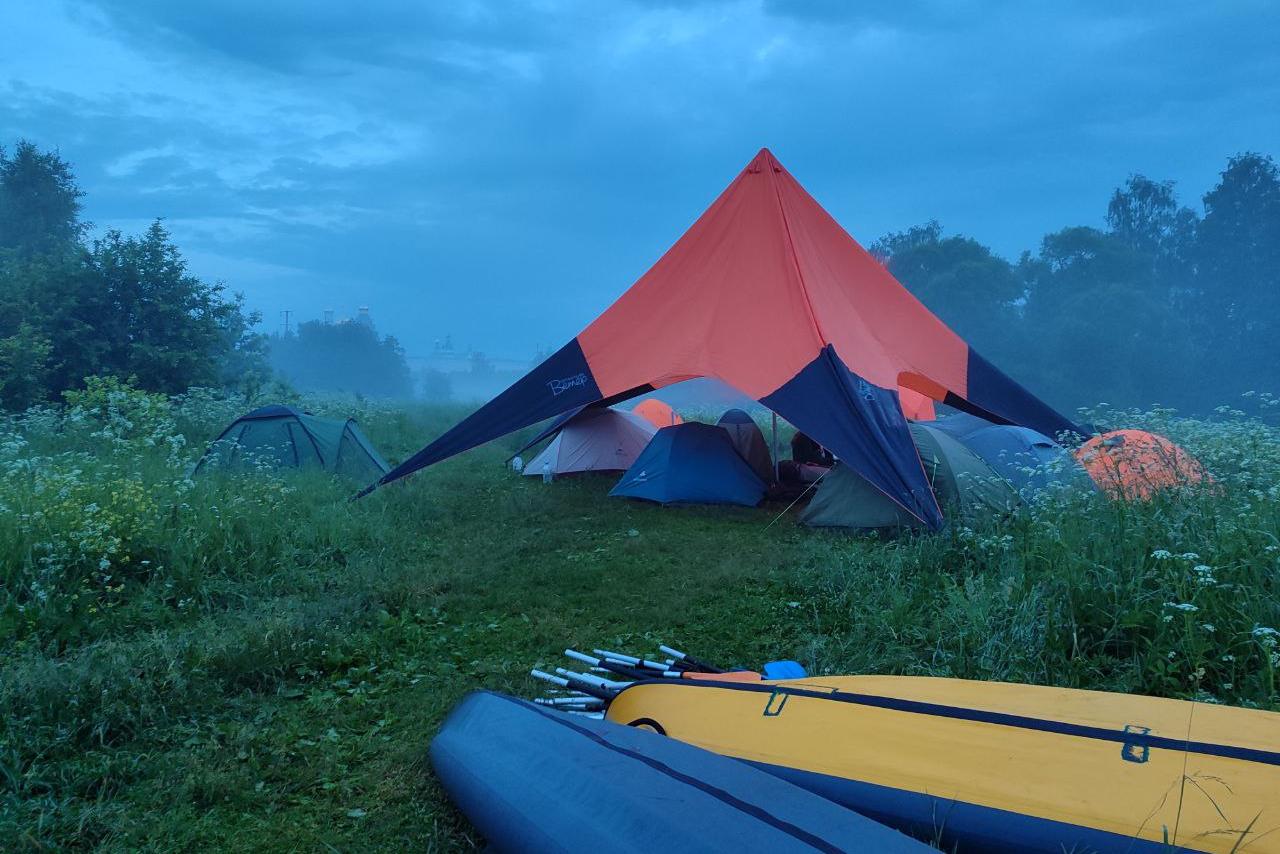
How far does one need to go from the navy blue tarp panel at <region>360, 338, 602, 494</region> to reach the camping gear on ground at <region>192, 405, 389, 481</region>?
166cm

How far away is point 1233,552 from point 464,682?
3373mm

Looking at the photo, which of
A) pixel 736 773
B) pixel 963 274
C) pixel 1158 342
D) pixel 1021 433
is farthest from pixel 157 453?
pixel 963 274

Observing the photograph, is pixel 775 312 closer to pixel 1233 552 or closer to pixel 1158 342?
pixel 1233 552

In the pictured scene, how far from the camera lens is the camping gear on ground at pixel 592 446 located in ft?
29.7

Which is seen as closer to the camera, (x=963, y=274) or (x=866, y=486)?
(x=866, y=486)

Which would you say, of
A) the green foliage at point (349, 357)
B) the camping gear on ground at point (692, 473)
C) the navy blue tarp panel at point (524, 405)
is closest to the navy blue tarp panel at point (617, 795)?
the navy blue tarp panel at point (524, 405)

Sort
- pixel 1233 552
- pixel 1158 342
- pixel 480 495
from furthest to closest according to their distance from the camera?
pixel 1158 342
pixel 480 495
pixel 1233 552

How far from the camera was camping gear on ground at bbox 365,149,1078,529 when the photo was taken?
6.17 meters

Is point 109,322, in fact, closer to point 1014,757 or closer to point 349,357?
point 1014,757

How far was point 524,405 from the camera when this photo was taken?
6848 mm

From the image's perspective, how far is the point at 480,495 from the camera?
8031mm

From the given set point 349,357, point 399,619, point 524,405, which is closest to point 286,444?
point 524,405

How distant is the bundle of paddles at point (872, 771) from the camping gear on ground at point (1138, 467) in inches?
95.2

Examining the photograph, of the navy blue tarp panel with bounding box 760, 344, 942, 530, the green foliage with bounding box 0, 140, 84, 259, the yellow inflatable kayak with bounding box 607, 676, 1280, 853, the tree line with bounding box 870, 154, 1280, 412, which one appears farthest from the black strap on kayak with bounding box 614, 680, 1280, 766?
the tree line with bounding box 870, 154, 1280, 412
